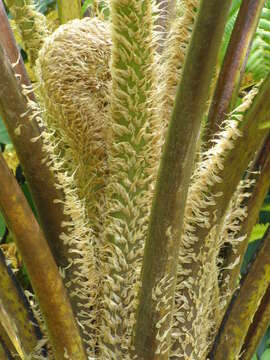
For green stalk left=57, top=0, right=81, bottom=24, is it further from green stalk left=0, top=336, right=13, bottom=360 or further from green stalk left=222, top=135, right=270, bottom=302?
green stalk left=0, top=336, right=13, bottom=360

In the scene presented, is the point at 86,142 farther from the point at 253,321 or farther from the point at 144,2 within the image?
the point at 253,321

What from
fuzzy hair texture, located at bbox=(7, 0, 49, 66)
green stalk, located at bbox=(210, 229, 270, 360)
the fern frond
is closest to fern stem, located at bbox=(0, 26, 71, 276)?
fuzzy hair texture, located at bbox=(7, 0, 49, 66)

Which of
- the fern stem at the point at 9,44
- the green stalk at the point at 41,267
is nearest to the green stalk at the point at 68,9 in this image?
the fern stem at the point at 9,44

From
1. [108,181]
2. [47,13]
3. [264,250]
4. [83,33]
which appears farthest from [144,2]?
[47,13]

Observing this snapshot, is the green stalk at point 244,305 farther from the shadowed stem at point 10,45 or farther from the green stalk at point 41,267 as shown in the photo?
the shadowed stem at point 10,45

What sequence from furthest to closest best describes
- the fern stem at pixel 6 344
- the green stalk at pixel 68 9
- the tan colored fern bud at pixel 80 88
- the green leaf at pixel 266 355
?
the green leaf at pixel 266 355, the green stalk at pixel 68 9, the fern stem at pixel 6 344, the tan colored fern bud at pixel 80 88

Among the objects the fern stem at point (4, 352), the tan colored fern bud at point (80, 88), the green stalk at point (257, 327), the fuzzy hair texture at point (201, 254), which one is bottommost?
the fern stem at point (4, 352)

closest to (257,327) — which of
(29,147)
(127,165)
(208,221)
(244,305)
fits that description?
(244,305)
